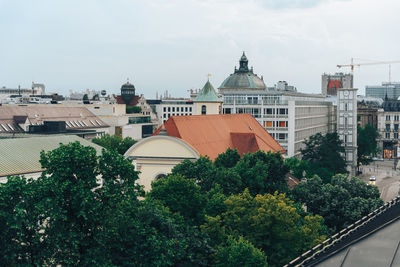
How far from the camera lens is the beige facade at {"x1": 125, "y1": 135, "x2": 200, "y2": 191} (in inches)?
2657

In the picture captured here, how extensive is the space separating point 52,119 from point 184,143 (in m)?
69.7

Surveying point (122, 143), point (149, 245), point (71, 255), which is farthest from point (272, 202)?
point (122, 143)

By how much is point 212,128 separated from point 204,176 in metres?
23.5

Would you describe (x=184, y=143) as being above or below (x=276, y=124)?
below

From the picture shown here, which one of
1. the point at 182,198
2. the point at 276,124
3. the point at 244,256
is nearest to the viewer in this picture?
the point at 244,256

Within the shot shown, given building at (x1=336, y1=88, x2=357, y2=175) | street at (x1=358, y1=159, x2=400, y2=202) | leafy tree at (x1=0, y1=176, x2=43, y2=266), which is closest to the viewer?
leafy tree at (x1=0, y1=176, x2=43, y2=266)

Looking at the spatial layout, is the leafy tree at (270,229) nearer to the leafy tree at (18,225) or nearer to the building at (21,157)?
the leafy tree at (18,225)

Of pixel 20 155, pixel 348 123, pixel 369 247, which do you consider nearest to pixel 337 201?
pixel 20 155

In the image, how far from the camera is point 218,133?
77.4 m

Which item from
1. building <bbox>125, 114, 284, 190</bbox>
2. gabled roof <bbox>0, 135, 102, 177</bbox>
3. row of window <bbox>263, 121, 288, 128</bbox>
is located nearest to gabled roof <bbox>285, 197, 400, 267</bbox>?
gabled roof <bbox>0, 135, 102, 177</bbox>

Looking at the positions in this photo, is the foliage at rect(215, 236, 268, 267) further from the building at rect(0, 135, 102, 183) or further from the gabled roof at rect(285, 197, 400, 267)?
the building at rect(0, 135, 102, 183)

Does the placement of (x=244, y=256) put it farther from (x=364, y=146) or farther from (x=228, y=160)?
(x=364, y=146)

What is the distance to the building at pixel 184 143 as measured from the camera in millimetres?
67875

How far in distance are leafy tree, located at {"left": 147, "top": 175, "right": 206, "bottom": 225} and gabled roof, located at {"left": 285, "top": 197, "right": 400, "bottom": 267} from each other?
1016 inches
